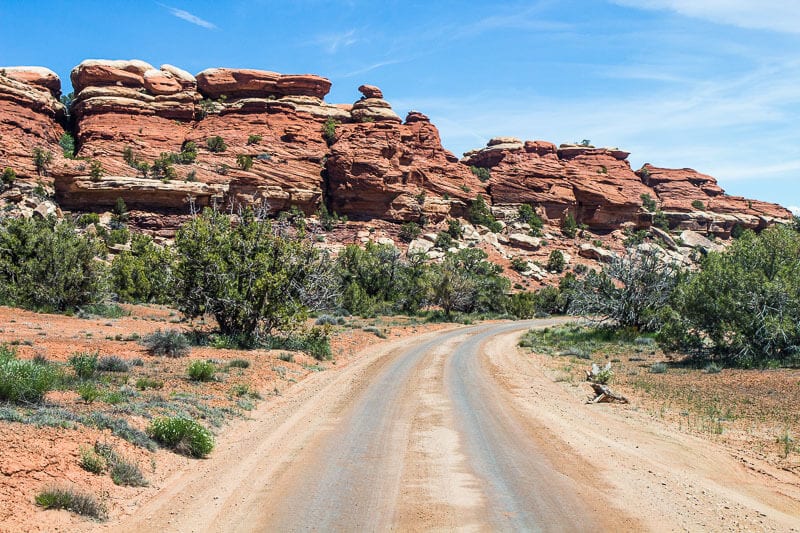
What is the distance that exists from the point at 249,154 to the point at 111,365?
61800 millimetres

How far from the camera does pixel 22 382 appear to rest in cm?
845

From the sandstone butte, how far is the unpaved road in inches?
2160

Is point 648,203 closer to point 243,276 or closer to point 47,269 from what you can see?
point 243,276

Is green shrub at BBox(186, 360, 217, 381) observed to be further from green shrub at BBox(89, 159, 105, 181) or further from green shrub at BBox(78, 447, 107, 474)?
green shrub at BBox(89, 159, 105, 181)

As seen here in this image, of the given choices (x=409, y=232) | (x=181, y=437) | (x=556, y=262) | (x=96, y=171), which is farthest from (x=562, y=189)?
(x=181, y=437)

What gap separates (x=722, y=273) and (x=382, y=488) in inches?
702

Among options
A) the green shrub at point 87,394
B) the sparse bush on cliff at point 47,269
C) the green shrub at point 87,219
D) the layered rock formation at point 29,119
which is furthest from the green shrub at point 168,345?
the layered rock formation at point 29,119

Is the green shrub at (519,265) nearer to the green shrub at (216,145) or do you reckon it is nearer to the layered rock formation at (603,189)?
the layered rock formation at (603,189)

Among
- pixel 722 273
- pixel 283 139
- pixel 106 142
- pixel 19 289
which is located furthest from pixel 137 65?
pixel 722 273

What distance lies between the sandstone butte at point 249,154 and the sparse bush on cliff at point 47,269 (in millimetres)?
33902

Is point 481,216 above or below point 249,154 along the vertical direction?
below

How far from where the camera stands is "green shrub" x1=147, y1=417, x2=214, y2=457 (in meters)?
8.65

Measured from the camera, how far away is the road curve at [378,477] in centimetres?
602

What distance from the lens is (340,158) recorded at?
242ft
